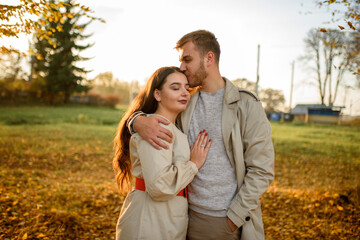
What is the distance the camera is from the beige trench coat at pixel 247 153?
2293 mm

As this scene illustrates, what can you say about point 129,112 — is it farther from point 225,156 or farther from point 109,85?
point 109,85

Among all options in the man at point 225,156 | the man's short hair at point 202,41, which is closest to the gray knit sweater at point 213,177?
the man at point 225,156

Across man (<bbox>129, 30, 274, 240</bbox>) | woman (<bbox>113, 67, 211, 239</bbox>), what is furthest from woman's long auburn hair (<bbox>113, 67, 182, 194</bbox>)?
man (<bbox>129, 30, 274, 240</bbox>)

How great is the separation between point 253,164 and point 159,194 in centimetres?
87

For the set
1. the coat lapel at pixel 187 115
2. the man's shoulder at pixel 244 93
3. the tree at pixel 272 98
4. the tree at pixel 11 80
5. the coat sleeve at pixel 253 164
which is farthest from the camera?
the tree at pixel 272 98

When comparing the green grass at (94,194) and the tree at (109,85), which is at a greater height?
the tree at (109,85)

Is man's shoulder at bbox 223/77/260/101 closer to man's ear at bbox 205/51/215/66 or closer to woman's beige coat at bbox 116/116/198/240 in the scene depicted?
man's ear at bbox 205/51/215/66

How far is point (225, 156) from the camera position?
246 centimetres

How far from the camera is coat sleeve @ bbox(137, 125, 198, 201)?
2.00m

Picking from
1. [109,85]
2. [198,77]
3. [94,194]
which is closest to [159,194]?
[198,77]

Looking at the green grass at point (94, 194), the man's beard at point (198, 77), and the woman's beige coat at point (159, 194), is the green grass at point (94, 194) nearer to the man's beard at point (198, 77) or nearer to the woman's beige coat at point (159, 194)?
the woman's beige coat at point (159, 194)

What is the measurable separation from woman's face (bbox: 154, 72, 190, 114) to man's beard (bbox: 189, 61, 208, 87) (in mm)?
142

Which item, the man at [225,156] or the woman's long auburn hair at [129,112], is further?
the woman's long auburn hair at [129,112]

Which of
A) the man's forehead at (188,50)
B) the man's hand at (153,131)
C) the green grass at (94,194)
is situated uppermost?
the man's forehead at (188,50)
